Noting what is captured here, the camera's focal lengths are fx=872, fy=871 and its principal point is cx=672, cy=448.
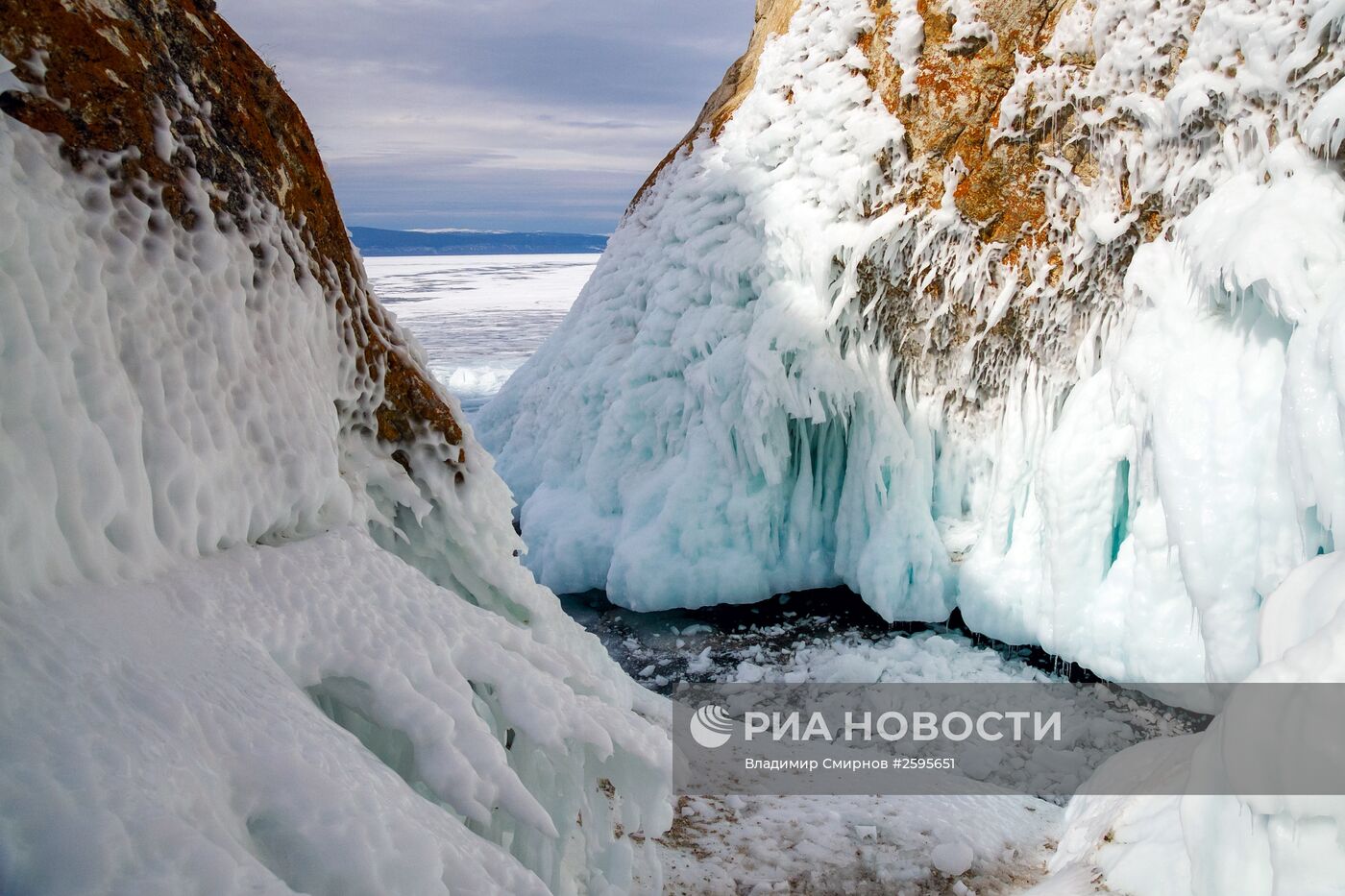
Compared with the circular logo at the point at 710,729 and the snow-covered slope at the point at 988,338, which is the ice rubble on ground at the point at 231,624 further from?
the snow-covered slope at the point at 988,338

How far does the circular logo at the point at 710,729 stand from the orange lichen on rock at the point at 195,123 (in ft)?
7.93

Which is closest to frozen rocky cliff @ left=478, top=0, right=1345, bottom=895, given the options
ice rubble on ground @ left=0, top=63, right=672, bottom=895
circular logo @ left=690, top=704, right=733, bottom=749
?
circular logo @ left=690, top=704, right=733, bottom=749

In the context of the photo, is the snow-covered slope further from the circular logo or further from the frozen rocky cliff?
the circular logo

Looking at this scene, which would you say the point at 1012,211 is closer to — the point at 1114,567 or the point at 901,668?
the point at 1114,567

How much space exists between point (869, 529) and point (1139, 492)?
6.41 ft

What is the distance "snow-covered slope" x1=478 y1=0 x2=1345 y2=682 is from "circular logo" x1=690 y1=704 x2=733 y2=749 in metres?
1.98

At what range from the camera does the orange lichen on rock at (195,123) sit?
67.2 inches

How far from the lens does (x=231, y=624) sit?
1.63m

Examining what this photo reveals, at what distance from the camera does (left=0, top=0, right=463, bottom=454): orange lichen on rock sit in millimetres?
1706

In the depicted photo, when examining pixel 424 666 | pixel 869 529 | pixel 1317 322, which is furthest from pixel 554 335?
pixel 424 666
